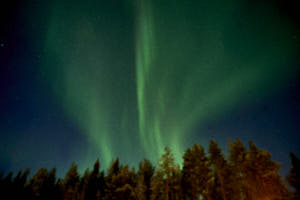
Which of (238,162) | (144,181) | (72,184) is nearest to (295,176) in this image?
(238,162)

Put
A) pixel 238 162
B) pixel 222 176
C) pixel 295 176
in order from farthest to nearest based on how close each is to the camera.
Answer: pixel 238 162 < pixel 222 176 < pixel 295 176

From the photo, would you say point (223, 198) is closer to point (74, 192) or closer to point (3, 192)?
point (74, 192)

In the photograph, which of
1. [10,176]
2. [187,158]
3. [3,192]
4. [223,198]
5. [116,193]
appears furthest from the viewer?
[10,176]

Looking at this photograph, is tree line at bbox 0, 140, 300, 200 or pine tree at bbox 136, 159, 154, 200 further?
pine tree at bbox 136, 159, 154, 200

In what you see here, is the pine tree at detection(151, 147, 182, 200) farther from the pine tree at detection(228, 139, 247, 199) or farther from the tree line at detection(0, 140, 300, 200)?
the pine tree at detection(228, 139, 247, 199)

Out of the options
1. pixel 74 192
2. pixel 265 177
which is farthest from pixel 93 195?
pixel 265 177

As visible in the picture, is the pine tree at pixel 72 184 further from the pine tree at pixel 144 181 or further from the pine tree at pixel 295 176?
the pine tree at pixel 295 176

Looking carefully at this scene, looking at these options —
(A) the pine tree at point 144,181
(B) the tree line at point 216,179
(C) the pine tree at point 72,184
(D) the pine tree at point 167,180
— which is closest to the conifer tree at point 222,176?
(B) the tree line at point 216,179

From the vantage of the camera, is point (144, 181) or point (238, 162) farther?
point (144, 181)

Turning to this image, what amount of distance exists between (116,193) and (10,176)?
48691mm

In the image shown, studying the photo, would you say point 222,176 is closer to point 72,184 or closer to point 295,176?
point 295,176

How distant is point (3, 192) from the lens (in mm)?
42969

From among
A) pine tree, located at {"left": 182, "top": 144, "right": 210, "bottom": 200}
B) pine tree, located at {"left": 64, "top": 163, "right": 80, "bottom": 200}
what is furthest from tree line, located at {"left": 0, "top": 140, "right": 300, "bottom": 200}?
pine tree, located at {"left": 64, "top": 163, "right": 80, "bottom": 200}

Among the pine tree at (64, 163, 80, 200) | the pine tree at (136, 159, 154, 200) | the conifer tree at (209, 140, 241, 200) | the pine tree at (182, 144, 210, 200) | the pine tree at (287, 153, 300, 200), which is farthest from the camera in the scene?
the pine tree at (64, 163, 80, 200)
